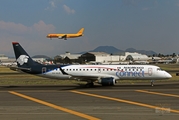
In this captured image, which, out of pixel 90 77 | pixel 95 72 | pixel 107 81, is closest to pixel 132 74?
pixel 107 81

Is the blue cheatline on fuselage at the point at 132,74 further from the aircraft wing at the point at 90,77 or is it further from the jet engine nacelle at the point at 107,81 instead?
the jet engine nacelle at the point at 107,81

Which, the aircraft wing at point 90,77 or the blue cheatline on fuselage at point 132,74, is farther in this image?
the blue cheatline on fuselage at point 132,74

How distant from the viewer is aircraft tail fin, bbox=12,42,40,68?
39750mm

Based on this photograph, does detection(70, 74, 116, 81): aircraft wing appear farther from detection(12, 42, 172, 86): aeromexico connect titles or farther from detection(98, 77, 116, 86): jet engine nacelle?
detection(98, 77, 116, 86): jet engine nacelle

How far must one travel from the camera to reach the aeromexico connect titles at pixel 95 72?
3634 centimetres

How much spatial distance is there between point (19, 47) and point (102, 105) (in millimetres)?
23627

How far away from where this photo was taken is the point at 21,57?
3994 centimetres

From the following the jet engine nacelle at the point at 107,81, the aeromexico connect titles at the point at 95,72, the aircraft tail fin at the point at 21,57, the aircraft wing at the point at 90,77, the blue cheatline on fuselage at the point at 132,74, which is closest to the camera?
the jet engine nacelle at the point at 107,81

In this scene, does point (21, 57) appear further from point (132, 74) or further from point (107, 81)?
point (132, 74)

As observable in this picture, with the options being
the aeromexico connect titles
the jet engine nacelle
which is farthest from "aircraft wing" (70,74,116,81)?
the jet engine nacelle

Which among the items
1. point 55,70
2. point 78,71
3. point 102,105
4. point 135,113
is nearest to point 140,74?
point 78,71

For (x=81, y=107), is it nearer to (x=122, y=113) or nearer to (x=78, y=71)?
(x=122, y=113)

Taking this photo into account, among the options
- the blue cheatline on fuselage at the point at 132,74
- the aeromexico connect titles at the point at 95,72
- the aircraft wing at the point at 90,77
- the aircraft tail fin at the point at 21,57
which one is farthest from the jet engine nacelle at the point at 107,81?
the aircraft tail fin at the point at 21,57

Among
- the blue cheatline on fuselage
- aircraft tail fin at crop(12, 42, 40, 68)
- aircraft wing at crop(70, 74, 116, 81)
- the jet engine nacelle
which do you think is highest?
aircraft tail fin at crop(12, 42, 40, 68)
